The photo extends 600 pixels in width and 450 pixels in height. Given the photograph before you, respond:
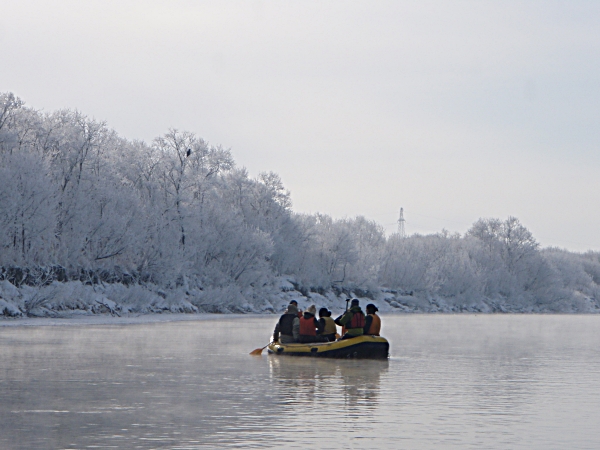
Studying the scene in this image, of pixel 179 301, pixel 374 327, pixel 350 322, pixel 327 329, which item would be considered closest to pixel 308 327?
pixel 327 329

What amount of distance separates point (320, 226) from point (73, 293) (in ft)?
177

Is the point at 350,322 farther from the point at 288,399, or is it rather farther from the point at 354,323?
the point at 288,399

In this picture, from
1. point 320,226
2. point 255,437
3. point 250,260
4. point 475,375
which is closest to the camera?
point 255,437

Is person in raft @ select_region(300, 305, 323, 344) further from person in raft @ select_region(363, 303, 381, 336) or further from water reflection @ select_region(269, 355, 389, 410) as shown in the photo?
person in raft @ select_region(363, 303, 381, 336)

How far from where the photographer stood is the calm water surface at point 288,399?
12625 millimetres

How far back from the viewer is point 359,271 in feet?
326

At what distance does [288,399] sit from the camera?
17.0 m

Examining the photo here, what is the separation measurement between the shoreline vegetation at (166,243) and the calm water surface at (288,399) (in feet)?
76.4

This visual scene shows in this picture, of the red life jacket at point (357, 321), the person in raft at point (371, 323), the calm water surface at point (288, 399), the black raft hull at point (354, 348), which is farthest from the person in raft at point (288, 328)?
the person in raft at point (371, 323)

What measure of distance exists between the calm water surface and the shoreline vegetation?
76.4 feet

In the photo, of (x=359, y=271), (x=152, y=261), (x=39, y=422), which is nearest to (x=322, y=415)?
(x=39, y=422)

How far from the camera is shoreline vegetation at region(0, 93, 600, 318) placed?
53406 millimetres

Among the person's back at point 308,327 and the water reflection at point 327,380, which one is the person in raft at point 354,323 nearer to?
the water reflection at point 327,380

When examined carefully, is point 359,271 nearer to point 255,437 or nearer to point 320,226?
point 320,226
